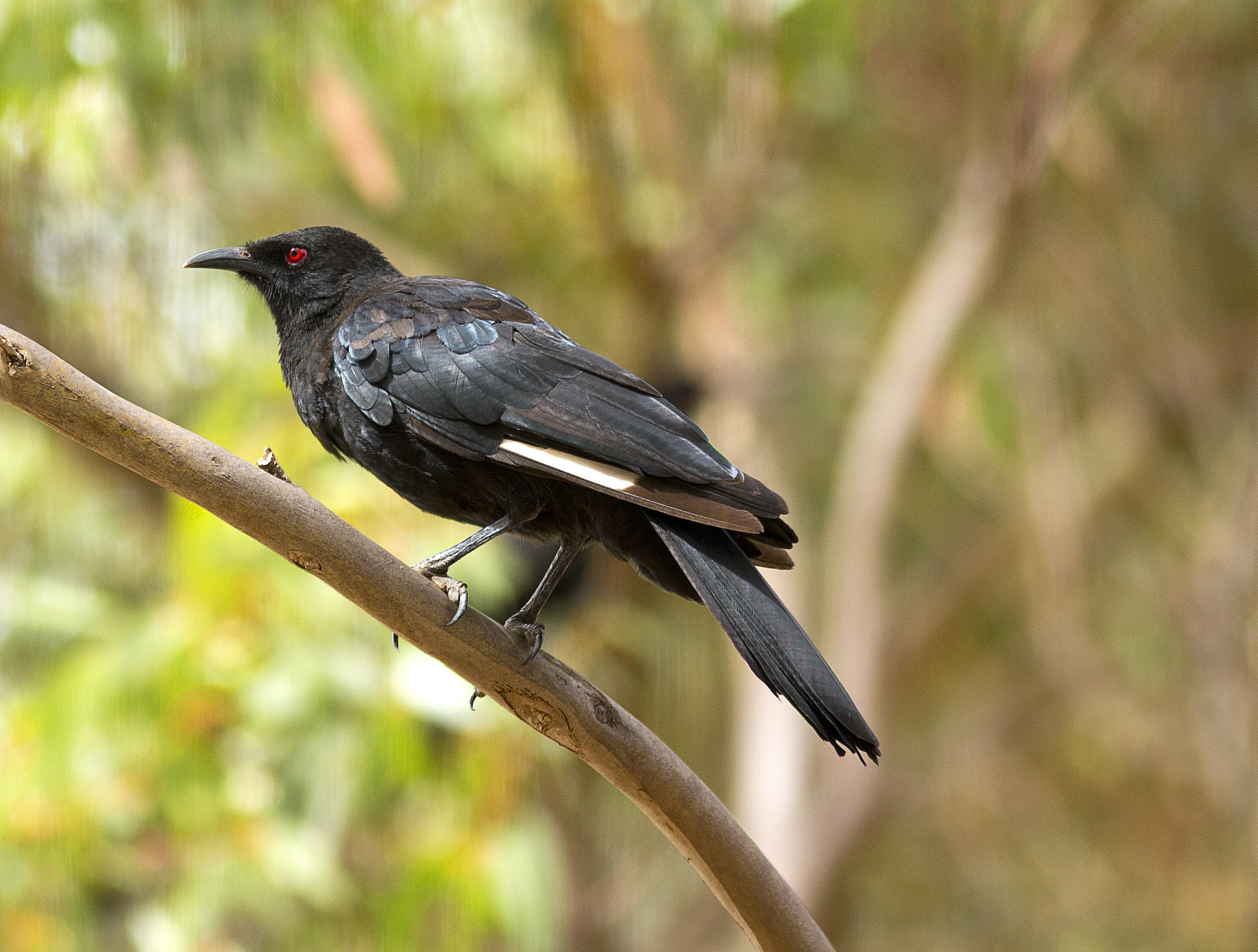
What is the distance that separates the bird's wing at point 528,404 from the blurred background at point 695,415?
187 centimetres

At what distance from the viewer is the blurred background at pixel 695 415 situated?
15.1 feet

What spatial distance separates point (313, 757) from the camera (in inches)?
184

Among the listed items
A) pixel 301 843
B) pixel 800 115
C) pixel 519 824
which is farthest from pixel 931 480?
pixel 301 843

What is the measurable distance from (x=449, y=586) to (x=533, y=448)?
29 cm

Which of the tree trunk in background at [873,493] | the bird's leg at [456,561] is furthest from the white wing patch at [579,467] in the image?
the tree trunk in background at [873,493]

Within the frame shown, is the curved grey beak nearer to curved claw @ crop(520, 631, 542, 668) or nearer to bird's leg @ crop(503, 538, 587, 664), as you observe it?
bird's leg @ crop(503, 538, 587, 664)

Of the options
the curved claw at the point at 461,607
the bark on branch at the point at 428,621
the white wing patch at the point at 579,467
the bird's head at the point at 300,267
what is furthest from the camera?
the bird's head at the point at 300,267

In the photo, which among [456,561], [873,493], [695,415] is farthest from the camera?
[695,415]

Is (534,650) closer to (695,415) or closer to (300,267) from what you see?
(300,267)

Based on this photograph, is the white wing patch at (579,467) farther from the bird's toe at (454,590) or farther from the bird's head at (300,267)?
the bird's head at (300,267)

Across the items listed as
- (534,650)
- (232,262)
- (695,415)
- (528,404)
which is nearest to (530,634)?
(534,650)

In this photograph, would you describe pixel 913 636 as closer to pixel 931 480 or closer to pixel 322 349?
pixel 931 480

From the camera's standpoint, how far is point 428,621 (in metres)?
2.06

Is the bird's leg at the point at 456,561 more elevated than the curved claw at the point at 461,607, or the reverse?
the bird's leg at the point at 456,561
